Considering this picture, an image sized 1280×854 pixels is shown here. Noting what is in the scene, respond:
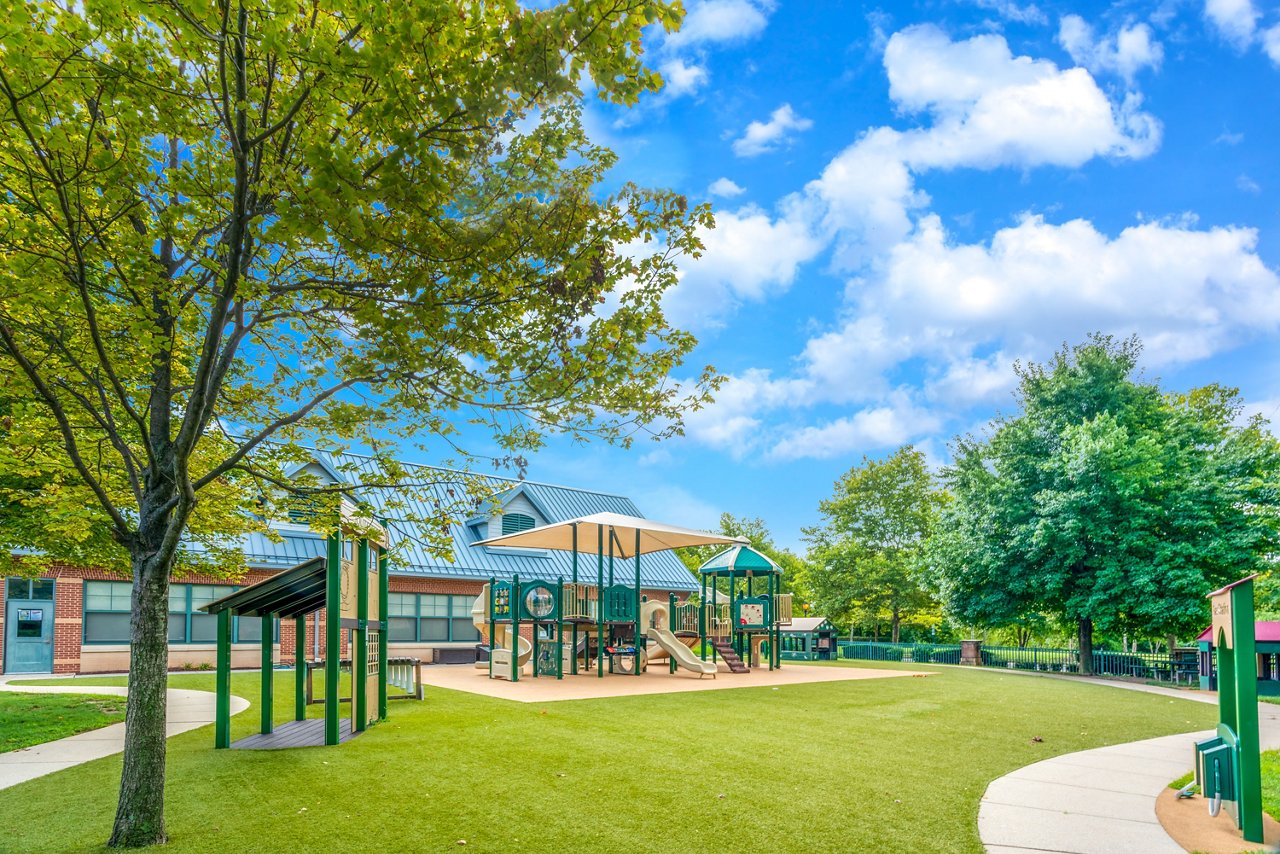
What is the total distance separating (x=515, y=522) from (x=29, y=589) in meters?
14.5

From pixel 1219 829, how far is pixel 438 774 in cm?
659

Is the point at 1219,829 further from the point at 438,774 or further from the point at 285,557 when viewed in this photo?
the point at 285,557

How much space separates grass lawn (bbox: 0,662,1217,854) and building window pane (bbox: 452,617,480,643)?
1467cm

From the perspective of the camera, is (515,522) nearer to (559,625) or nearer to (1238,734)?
(559,625)

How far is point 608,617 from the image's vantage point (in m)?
20.1

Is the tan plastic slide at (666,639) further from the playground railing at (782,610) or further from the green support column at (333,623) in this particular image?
the green support column at (333,623)

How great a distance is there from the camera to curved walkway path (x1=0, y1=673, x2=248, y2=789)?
834 centimetres

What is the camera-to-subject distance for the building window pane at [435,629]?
1051 inches

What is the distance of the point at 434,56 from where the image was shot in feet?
16.1

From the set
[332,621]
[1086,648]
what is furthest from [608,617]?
[1086,648]

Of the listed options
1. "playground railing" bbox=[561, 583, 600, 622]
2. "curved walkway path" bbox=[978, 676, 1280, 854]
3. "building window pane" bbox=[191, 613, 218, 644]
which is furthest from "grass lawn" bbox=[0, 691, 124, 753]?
"curved walkway path" bbox=[978, 676, 1280, 854]

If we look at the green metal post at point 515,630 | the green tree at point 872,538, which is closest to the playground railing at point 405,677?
the green metal post at point 515,630

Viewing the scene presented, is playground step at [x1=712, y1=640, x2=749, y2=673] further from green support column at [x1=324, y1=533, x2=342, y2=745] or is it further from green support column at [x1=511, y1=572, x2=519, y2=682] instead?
green support column at [x1=324, y1=533, x2=342, y2=745]

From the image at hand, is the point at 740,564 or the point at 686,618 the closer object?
the point at 686,618
